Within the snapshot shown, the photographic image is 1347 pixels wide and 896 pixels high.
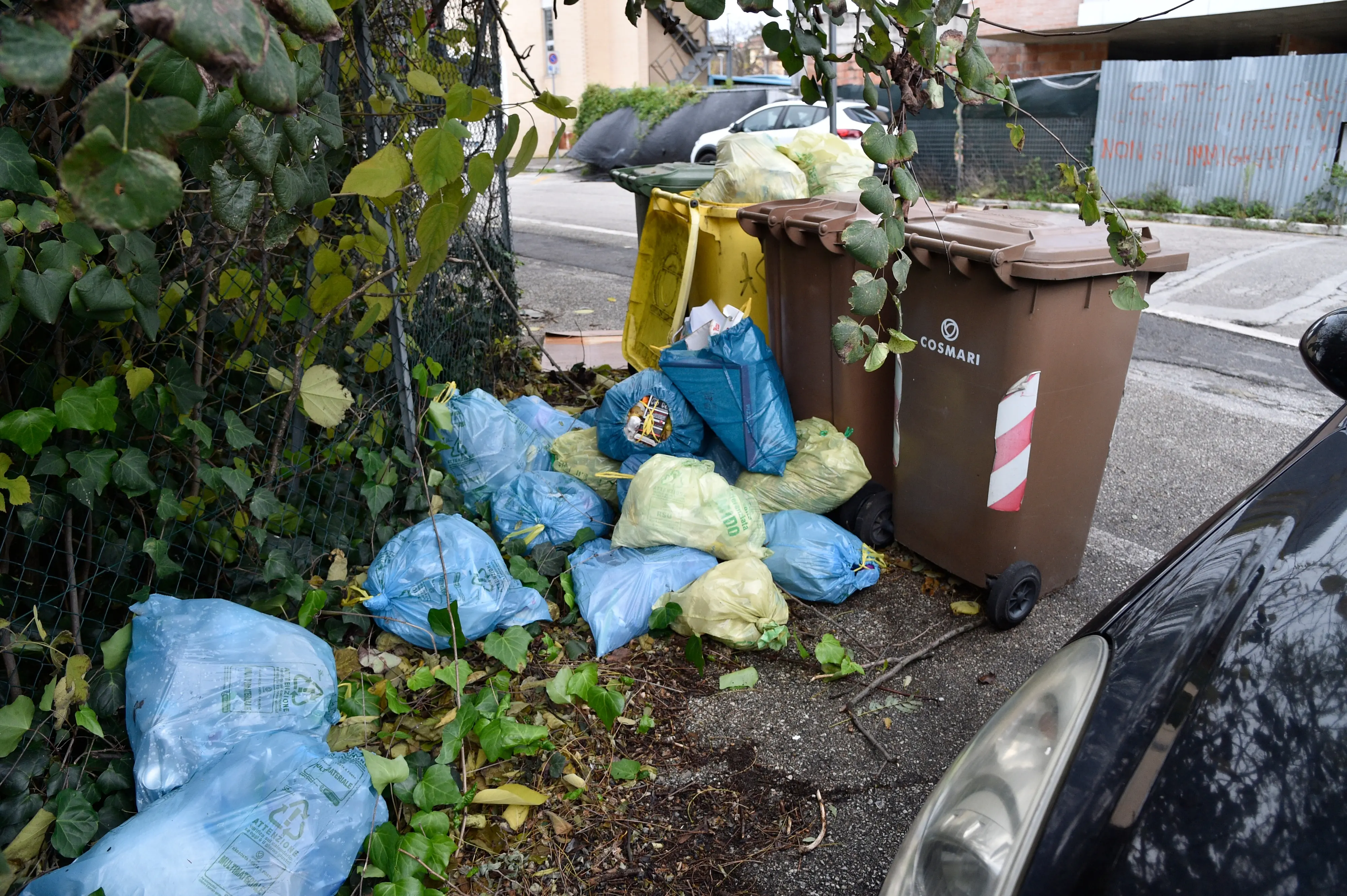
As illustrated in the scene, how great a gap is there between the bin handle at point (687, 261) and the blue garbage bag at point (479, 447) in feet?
3.44

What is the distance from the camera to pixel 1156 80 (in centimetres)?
1246

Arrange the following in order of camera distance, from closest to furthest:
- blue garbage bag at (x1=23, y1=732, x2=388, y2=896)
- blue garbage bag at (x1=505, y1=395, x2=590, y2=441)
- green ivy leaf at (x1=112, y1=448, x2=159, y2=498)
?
blue garbage bag at (x1=23, y1=732, x2=388, y2=896), green ivy leaf at (x1=112, y1=448, x2=159, y2=498), blue garbage bag at (x1=505, y1=395, x2=590, y2=441)

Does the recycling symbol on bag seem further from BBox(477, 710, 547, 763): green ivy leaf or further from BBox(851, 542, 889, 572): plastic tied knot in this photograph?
BBox(851, 542, 889, 572): plastic tied knot

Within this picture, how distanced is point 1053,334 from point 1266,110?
1166 centimetres

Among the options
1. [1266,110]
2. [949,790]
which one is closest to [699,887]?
[949,790]

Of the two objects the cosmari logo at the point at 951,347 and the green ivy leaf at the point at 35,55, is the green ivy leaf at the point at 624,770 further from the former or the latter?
the green ivy leaf at the point at 35,55

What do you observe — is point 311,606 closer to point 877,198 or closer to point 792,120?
point 877,198

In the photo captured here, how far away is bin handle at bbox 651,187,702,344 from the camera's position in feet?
14.4

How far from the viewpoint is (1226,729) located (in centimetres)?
126

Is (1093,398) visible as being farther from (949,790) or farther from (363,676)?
(363,676)

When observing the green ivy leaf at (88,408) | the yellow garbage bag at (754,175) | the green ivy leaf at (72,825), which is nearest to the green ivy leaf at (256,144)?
the green ivy leaf at (88,408)

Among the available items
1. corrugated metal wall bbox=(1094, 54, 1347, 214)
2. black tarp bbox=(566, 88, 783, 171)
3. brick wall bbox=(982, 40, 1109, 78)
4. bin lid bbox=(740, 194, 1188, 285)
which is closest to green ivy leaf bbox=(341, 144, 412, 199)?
bin lid bbox=(740, 194, 1188, 285)

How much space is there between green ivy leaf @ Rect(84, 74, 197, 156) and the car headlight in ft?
4.07

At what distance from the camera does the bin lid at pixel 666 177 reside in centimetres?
520
